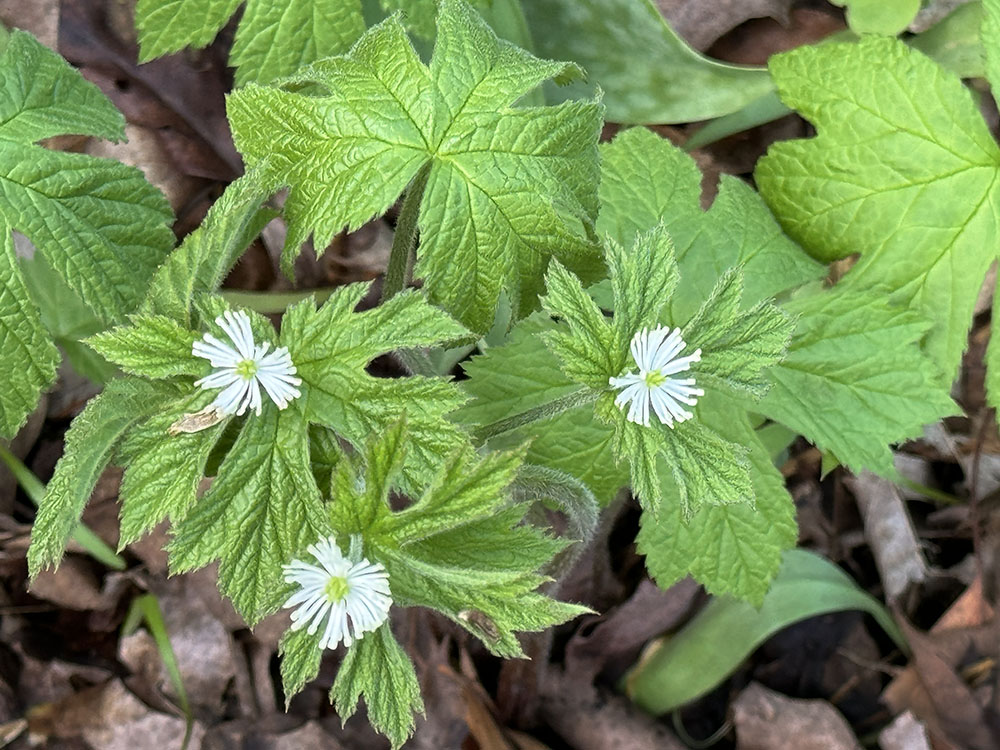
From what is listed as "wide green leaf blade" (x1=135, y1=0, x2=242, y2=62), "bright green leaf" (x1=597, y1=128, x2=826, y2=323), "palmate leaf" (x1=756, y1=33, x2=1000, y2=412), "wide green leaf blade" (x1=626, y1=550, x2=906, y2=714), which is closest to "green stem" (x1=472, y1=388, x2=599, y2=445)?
"bright green leaf" (x1=597, y1=128, x2=826, y2=323)

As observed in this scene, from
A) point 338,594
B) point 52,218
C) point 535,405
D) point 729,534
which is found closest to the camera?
point 338,594

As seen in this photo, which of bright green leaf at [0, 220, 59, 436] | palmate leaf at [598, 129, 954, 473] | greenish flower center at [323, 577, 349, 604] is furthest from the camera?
palmate leaf at [598, 129, 954, 473]

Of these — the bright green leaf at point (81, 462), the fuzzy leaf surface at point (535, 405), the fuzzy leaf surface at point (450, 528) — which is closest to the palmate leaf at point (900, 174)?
the fuzzy leaf surface at point (535, 405)

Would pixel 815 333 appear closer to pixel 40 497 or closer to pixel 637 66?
pixel 637 66

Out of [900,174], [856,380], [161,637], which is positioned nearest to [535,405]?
[856,380]

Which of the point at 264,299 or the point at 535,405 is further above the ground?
the point at 535,405

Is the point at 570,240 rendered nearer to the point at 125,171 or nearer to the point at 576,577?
the point at 125,171

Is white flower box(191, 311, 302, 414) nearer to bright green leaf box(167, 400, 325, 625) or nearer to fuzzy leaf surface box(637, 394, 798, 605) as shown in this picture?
bright green leaf box(167, 400, 325, 625)
